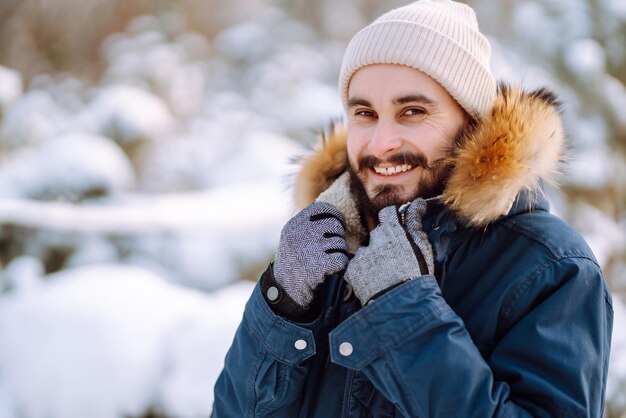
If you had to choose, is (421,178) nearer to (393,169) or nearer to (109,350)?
(393,169)

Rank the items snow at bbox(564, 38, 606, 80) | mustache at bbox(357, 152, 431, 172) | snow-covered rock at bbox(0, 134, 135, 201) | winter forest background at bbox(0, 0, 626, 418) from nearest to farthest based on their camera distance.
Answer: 1. mustache at bbox(357, 152, 431, 172)
2. winter forest background at bbox(0, 0, 626, 418)
3. snow-covered rock at bbox(0, 134, 135, 201)
4. snow at bbox(564, 38, 606, 80)

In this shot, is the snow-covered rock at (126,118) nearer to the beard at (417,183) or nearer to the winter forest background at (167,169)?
the winter forest background at (167,169)

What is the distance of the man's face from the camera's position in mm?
1395

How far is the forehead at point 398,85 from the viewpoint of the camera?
1.41 m

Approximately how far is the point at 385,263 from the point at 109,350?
2.16 metres

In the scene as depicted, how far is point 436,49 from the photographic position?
1.42m

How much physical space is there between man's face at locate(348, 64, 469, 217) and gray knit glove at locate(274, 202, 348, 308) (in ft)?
0.56

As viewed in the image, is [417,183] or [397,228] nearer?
[397,228]

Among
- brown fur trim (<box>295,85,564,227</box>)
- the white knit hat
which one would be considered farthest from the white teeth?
the white knit hat

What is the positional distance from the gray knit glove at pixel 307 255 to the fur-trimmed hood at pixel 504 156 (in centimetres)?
27

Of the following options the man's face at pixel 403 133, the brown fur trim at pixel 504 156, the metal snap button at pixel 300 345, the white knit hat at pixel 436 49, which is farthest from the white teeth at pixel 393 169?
the metal snap button at pixel 300 345

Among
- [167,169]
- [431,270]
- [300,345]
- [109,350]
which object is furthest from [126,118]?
[431,270]

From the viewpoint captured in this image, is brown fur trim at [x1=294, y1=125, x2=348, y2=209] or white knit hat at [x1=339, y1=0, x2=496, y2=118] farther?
brown fur trim at [x1=294, y1=125, x2=348, y2=209]

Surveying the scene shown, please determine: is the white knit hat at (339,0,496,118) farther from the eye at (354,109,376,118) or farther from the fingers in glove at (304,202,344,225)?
the fingers in glove at (304,202,344,225)
